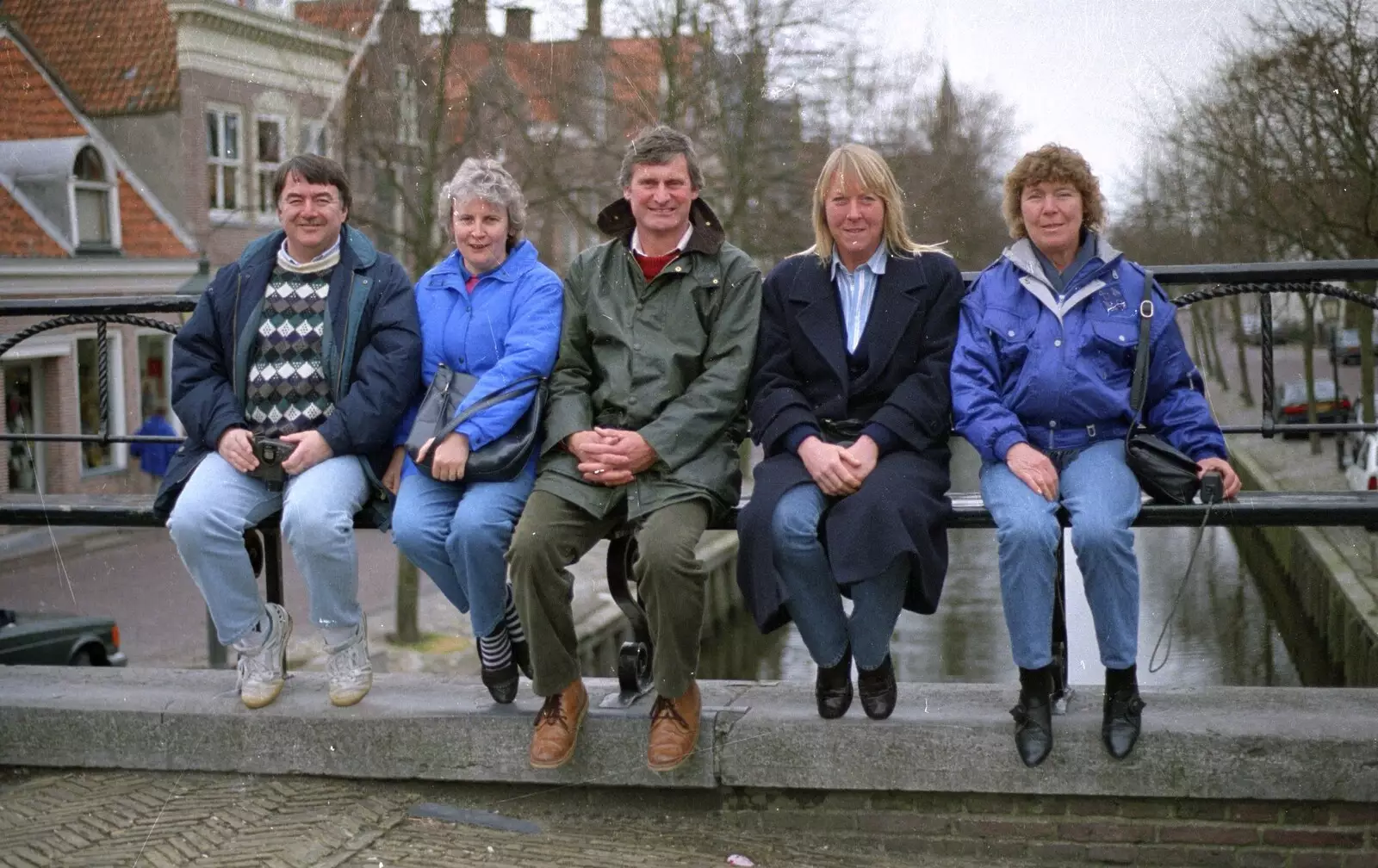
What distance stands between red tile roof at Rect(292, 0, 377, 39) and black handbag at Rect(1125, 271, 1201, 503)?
53.1ft

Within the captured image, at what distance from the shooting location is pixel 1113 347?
373 centimetres

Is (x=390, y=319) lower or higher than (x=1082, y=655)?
higher

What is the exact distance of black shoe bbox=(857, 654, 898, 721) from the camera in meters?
3.70

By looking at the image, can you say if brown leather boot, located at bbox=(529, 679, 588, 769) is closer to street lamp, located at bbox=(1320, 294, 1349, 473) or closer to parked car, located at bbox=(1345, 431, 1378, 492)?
parked car, located at bbox=(1345, 431, 1378, 492)

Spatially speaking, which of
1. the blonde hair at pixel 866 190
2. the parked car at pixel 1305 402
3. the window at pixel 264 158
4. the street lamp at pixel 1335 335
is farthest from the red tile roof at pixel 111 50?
the blonde hair at pixel 866 190

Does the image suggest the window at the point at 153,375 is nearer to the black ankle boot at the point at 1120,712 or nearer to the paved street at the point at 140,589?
the paved street at the point at 140,589

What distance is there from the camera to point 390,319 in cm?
414

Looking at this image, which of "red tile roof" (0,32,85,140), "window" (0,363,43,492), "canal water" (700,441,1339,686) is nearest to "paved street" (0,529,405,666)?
"window" (0,363,43,492)

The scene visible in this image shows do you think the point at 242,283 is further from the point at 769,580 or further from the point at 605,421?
the point at 769,580

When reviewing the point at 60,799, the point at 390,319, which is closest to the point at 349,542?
the point at 390,319

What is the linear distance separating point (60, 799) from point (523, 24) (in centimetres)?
1532

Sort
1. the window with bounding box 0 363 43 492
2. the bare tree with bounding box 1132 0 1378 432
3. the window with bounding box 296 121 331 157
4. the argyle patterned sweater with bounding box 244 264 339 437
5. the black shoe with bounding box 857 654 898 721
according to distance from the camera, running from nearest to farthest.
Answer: the black shoe with bounding box 857 654 898 721 → the argyle patterned sweater with bounding box 244 264 339 437 → the window with bounding box 296 121 331 157 → the bare tree with bounding box 1132 0 1378 432 → the window with bounding box 0 363 43 492

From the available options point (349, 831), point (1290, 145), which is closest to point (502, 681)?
point (349, 831)

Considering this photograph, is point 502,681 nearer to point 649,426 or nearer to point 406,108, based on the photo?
point 649,426
